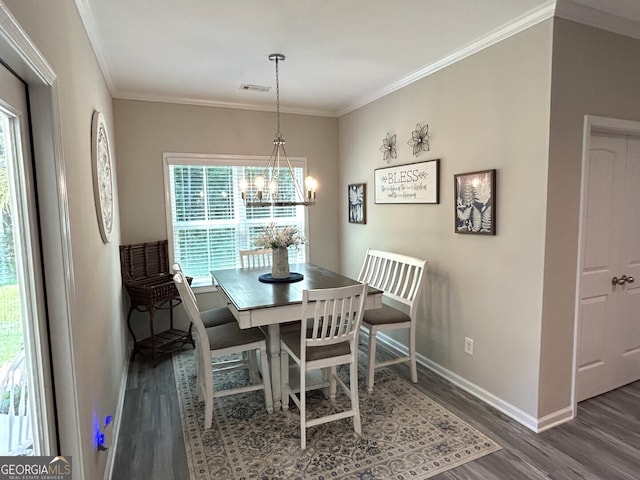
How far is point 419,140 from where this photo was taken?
3252 millimetres

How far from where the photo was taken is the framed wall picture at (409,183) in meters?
3.10

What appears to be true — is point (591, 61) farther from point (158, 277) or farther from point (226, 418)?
point (158, 277)

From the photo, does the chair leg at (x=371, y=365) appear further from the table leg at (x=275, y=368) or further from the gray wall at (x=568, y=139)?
the gray wall at (x=568, y=139)

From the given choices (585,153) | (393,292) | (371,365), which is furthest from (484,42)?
(371,365)

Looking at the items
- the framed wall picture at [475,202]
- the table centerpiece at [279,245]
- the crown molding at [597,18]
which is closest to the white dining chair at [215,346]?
the table centerpiece at [279,245]

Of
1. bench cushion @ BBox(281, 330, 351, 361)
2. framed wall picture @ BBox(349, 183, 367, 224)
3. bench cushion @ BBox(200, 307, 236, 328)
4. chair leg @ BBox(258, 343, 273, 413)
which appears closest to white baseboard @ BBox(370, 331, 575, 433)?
bench cushion @ BBox(281, 330, 351, 361)

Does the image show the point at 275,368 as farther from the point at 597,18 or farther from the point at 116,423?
the point at 597,18

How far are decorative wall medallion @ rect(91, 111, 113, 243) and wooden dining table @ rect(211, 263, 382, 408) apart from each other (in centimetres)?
92

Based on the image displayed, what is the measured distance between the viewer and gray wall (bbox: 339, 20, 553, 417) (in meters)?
2.32

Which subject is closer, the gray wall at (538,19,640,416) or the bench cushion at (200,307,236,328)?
the gray wall at (538,19,640,416)

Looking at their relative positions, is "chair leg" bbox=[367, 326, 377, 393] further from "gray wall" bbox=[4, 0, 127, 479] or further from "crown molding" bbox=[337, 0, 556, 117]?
"crown molding" bbox=[337, 0, 556, 117]

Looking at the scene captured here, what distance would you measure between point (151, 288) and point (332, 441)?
2021 millimetres

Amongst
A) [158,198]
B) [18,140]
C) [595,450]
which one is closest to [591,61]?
[595,450]

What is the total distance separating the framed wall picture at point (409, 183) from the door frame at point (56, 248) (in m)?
2.55
